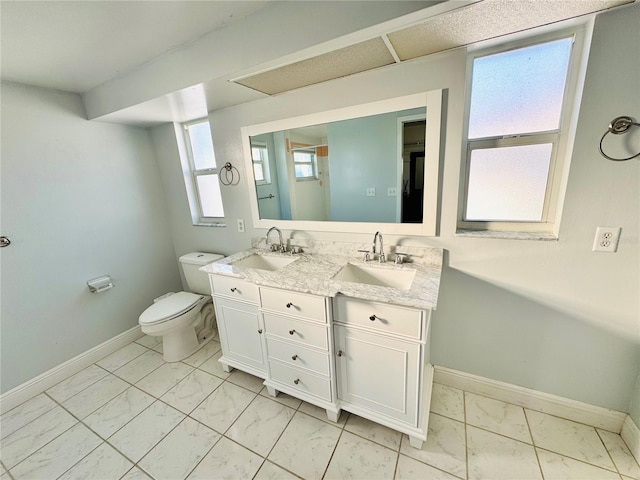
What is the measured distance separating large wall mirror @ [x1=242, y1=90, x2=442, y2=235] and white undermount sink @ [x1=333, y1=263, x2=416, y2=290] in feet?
0.85

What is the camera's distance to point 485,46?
129 cm

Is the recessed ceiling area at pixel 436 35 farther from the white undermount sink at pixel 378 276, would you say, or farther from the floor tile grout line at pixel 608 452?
the floor tile grout line at pixel 608 452

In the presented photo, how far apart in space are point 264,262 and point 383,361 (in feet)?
3.85

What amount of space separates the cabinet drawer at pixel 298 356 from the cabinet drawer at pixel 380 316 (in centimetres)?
27

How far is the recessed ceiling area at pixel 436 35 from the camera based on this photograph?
3.19ft

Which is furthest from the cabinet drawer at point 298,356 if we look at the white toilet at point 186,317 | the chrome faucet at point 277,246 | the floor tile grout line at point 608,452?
the floor tile grout line at point 608,452

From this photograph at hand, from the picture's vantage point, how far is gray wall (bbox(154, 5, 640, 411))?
3.74 ft

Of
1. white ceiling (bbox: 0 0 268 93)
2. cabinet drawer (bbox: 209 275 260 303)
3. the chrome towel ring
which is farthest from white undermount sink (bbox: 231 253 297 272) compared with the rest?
the chrome towel ring

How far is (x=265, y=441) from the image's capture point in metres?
1.43

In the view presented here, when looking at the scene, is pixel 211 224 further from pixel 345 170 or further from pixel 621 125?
pixel 621 125

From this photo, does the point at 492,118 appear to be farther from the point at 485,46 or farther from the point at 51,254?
the point at 51,254

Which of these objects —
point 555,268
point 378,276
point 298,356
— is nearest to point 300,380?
point 298,356

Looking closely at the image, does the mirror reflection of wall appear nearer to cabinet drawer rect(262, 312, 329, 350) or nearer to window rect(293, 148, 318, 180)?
window rect(293, 148, 318, 180)

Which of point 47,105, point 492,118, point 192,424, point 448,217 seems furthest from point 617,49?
point 47,105
